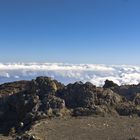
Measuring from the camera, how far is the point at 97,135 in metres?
35.8

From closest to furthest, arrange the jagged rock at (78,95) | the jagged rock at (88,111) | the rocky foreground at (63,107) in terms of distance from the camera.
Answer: the rocky foreground at (63,107), the jagged rock at (88,111), the jagged rock at (78,95)

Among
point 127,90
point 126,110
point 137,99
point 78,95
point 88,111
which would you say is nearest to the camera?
point 88,111

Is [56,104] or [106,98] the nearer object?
[56,104]

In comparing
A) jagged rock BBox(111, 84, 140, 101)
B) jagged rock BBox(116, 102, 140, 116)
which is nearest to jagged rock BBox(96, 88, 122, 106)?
jagged rock BBox(116, 102, 140, 116)

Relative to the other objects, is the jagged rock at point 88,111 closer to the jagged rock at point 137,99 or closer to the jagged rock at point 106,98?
the jagged rock at point 106,98

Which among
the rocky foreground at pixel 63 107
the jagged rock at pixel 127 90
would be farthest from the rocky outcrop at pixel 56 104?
the jagged rock at pixel 127 90

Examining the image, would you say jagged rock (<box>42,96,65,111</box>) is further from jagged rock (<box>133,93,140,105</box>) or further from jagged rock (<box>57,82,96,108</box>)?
jagged rock (<box>133,93,140,105</box>)

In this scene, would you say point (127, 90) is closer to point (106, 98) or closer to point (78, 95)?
point (106, 98)

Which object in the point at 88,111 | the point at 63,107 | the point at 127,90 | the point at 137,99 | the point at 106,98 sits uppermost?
the point at 127,90

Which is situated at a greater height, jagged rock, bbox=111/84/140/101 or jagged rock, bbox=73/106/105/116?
jagged rock, bbox=111/84/140/101

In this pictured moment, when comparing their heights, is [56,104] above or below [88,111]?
above

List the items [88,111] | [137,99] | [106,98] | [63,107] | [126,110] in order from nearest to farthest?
[88,111] → [63,107] → [126,110] → [106,98] → [137,99]

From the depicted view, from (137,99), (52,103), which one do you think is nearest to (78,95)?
(52,103)

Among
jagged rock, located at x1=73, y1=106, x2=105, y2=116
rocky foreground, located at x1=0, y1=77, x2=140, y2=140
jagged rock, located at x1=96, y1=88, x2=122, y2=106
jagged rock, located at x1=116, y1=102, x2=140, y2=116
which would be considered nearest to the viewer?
rocky foreground, located at x1=0, y1=77, x2=140, y2=140
